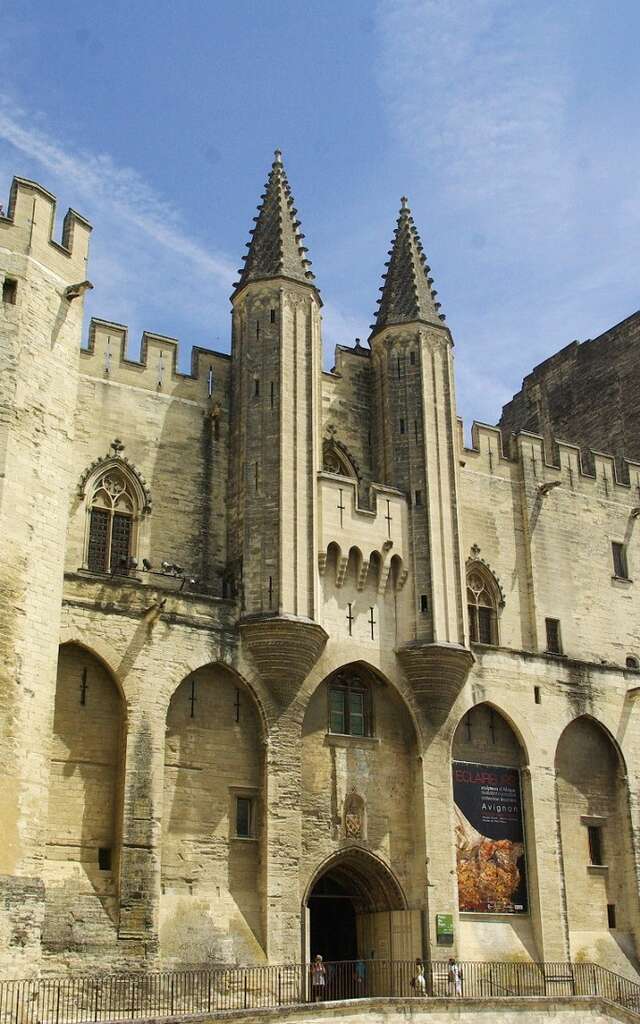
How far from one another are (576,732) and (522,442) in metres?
7.69

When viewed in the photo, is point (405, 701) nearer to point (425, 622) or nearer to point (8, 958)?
point (425, 622)

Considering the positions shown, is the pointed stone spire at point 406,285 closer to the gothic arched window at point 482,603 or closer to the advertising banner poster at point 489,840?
the gothic arched window at point 482,603

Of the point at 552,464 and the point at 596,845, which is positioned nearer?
the point at 596,845

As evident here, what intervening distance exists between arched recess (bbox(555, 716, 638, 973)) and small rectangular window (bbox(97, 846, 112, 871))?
11.5m

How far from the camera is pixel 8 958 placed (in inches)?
763

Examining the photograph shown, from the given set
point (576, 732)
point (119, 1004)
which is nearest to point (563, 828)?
point (576, 732)

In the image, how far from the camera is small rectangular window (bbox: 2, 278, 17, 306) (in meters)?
23.5

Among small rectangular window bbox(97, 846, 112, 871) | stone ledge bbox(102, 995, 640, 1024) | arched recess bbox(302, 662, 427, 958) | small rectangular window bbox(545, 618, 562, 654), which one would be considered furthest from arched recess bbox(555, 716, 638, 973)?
small rectangular window bbox(97, 846, 112, 871)

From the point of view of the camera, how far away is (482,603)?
1219 inches

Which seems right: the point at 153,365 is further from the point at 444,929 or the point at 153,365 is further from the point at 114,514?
the point at 444,929

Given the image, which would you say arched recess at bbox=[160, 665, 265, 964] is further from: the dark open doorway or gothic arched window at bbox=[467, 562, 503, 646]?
gothic arched window at bbox=[467, 562, 503, 646]

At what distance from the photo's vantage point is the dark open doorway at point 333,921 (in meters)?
27.8

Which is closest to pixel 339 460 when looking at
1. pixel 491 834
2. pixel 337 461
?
pixel 337 461

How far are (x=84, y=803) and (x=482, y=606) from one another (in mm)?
11909
